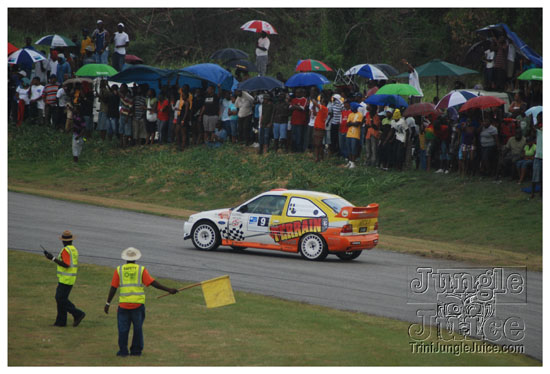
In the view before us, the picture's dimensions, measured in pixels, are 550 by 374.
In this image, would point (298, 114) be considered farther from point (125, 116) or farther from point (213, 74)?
point (125, 116)

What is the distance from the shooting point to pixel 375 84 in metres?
29.7

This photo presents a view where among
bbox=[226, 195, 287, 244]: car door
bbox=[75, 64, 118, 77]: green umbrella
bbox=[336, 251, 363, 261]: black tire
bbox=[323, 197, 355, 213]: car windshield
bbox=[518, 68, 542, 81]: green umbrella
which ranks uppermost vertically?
bbox=[518, 68, 542, 81]: green umbrella

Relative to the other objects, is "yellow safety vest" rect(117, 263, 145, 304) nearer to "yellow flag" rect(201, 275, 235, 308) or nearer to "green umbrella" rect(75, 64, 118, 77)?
"yellow flag" rect(201, 275, 235, 308)

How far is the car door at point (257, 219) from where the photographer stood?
18.9m

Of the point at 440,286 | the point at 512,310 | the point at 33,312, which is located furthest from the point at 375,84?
the point at 33,312

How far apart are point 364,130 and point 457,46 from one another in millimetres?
16526

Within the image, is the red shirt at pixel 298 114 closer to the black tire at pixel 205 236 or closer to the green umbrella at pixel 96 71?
the green umbrella at pixel 96 71

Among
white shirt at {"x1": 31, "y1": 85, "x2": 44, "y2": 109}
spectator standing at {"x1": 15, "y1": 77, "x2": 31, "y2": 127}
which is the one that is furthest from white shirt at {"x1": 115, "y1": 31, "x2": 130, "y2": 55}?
spectator standing at {"x1": 15, "y1": 77, "x2": 31, "y2": 127}

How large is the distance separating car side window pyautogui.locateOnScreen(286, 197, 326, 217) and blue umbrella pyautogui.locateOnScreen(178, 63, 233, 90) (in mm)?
13581

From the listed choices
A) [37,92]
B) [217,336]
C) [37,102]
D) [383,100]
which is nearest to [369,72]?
[383,100]

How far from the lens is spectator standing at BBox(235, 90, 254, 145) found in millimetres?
31000

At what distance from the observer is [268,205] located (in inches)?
751

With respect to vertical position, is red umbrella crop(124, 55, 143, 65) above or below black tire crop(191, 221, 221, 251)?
above

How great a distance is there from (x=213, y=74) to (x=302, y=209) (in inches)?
559
